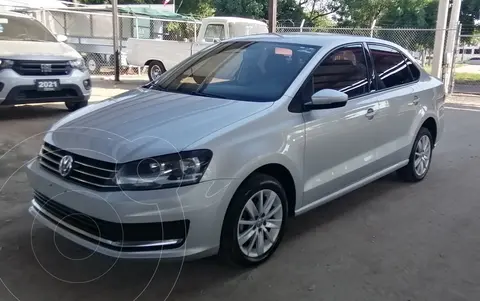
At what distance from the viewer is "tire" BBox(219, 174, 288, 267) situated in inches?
122

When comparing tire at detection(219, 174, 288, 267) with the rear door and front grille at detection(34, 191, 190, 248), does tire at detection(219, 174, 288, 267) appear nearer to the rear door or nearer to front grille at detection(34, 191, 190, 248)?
front grille at detection(34, 191, 190, 248)

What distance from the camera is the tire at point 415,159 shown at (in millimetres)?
5121

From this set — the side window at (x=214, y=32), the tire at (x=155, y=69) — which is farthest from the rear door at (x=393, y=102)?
the tire at (x=155, y=69)

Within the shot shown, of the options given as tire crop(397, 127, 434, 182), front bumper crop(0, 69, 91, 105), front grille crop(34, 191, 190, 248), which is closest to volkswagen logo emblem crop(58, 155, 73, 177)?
front grille crop(34, 191, 190, 248)

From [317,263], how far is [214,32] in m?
11.5

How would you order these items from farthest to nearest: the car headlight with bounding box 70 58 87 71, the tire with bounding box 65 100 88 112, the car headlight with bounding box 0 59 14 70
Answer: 1. the tire with bounding box 65 100 88 112
2. the car headlight with bounding box 70 58 87 71
3. the car headlight with bounding box 0 59 14 70

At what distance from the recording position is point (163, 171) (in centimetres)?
285

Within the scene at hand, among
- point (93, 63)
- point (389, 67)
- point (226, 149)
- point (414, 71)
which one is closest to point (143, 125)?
point (226, 149)

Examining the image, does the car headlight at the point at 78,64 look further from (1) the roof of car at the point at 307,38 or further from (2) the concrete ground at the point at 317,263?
(1) the roof of car at the point at 307,38

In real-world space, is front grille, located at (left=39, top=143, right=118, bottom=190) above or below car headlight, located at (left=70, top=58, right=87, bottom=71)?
below

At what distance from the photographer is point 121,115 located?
338 centimetres

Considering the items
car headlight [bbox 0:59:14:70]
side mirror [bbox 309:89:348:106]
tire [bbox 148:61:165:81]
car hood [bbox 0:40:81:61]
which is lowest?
tire [bbox 148:61:165:81]

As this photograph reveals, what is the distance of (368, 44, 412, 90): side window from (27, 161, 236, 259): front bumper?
225 cm

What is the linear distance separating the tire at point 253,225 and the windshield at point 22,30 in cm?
677
